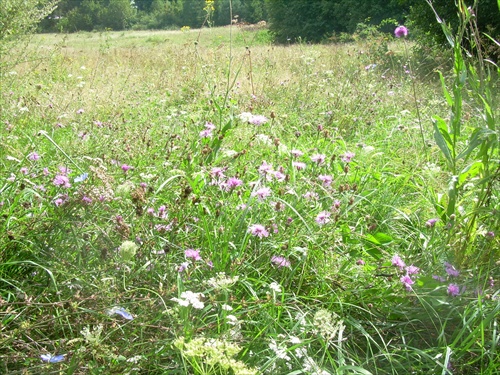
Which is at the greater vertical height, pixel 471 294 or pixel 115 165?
pixel 115 165

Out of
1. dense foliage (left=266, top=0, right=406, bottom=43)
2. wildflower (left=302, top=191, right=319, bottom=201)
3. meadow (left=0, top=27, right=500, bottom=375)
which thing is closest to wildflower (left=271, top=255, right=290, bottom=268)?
meadow (left=0, top=27, right=500, bottom=375)

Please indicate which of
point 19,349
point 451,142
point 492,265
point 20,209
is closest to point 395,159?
point 451,142

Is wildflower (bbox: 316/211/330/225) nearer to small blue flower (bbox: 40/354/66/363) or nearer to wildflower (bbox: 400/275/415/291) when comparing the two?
wildflower (bbox: 400/275/415/291)

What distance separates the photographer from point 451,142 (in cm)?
191

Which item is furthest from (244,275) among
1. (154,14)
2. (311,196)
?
(154,14)

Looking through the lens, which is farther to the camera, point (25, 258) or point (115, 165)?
point (115, 165)

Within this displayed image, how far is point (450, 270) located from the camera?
1.66 meters

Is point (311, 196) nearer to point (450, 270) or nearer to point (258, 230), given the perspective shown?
point (258, 230)

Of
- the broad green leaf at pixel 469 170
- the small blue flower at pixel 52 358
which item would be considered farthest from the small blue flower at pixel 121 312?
the broad green leaf at pixel 469 170

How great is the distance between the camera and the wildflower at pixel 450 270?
1649 mm

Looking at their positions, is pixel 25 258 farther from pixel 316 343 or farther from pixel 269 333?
pixel 316 343

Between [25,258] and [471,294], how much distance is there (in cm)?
151

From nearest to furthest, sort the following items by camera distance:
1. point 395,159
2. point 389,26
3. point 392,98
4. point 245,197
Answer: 1. point 245,197
2. point 395,159
3. point 392,98
4. point 389,26

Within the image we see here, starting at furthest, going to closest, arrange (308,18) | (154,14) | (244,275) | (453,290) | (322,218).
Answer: (154,14) < (308,18) < (322,218) < (244,275) < (453,290)
